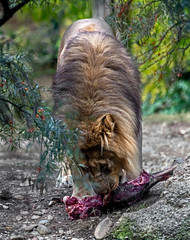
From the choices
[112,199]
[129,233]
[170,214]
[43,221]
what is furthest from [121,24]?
[129,233]

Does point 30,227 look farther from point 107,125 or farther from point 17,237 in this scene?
point 107,125

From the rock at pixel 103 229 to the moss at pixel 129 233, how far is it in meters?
0.10

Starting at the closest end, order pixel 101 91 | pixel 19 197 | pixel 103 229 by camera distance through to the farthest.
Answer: pixel 103 229 → pixel 101 91 → pixel 19 197

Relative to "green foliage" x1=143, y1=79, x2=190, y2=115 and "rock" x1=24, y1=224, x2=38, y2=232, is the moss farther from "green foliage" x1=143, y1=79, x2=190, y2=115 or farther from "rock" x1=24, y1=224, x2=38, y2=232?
Result: "green foliage" x1=143, y1=79, x2=190, y2=115

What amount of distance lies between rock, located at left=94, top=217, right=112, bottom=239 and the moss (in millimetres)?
104

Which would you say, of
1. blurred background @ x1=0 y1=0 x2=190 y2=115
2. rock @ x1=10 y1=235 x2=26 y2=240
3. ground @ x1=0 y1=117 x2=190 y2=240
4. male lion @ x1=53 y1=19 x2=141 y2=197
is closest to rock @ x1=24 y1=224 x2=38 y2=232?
ground @ x1=0 y1=117 x2=190 y2=240

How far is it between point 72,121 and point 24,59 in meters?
0.86

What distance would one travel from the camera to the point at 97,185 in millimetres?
4508

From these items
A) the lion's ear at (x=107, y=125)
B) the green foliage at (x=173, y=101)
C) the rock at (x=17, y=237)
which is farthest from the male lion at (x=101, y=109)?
the green foliage at (x=173, y=101)

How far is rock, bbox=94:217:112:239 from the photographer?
158 inches

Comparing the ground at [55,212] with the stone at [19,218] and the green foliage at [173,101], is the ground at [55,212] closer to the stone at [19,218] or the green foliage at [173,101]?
the stone at [19,218]

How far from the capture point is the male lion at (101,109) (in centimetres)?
433

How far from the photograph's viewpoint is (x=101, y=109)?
175 inches

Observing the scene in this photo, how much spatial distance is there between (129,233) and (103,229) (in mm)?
300
